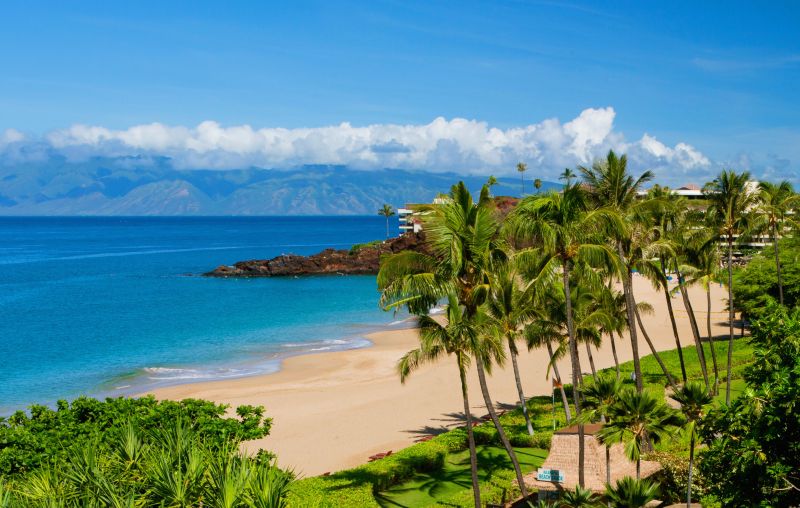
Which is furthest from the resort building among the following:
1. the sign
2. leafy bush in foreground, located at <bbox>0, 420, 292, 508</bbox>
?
leafy bush in foreground, located at <bbox>0, 420, 292, 508</bbox>

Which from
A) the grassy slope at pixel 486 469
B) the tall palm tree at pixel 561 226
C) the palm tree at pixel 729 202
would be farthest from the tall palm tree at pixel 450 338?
the palm tree at pixel 729 202

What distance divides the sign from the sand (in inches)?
421

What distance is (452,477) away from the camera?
25000 mm

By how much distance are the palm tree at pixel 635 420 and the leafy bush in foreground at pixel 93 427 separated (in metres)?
9.67

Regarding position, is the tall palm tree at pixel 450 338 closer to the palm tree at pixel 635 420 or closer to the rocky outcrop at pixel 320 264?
the palm tree at pixel 635 420

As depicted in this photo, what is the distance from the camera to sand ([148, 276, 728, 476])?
31006 mm

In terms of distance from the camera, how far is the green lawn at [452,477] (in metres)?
23.1

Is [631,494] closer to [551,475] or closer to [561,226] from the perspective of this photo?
[551,475]

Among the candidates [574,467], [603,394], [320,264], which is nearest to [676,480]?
[574,467]

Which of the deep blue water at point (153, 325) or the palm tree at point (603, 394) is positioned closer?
the palm tree at point (603, 394)

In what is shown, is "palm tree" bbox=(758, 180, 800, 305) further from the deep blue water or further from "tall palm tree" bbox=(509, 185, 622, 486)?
the deep blue water

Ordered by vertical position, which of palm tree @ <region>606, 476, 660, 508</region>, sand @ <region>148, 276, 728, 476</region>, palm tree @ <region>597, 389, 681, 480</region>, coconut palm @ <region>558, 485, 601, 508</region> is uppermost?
palm tree @ <region>597, 389, 681, 480</region>

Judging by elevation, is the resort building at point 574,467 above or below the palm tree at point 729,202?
below

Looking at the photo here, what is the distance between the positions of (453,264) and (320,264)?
333ft
